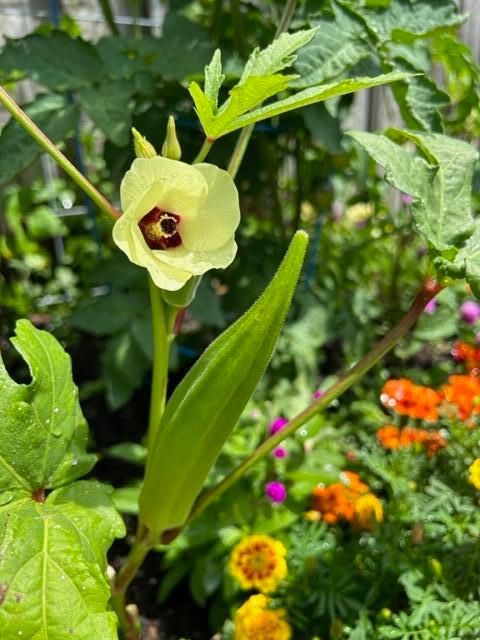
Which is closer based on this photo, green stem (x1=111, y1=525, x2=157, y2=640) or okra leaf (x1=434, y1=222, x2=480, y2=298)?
okra leaf (x1=434, y1=222, x2=480, y2=298)

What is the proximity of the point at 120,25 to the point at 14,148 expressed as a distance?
4.32 ft

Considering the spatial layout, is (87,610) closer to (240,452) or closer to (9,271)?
(240,452)

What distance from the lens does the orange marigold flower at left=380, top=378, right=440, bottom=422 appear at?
5.05 ft

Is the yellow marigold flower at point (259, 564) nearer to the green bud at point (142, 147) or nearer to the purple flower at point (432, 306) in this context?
the green bud at point (142, 147)

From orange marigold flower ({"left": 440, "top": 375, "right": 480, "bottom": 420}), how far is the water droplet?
958 mm

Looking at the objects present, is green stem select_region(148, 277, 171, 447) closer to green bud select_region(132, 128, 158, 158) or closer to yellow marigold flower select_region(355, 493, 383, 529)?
green bud select_region(132, 128, 158, 158)

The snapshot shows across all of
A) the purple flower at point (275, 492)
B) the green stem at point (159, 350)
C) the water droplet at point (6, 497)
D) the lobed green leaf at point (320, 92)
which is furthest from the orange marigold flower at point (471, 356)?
the water droplet at point (6, 497)

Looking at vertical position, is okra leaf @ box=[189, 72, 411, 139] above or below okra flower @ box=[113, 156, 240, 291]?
above

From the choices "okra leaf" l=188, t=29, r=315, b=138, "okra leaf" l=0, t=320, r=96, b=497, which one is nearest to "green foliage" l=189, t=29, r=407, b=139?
"okra leaf" l=188, t=29, r=315, b=138

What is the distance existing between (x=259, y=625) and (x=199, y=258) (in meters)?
0.61

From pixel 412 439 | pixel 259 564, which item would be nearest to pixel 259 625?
pixel 259 564

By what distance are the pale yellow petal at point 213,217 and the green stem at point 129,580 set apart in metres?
0.49

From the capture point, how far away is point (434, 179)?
1110 millimetres

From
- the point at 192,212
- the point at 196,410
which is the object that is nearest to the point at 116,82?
the point at 192,212
